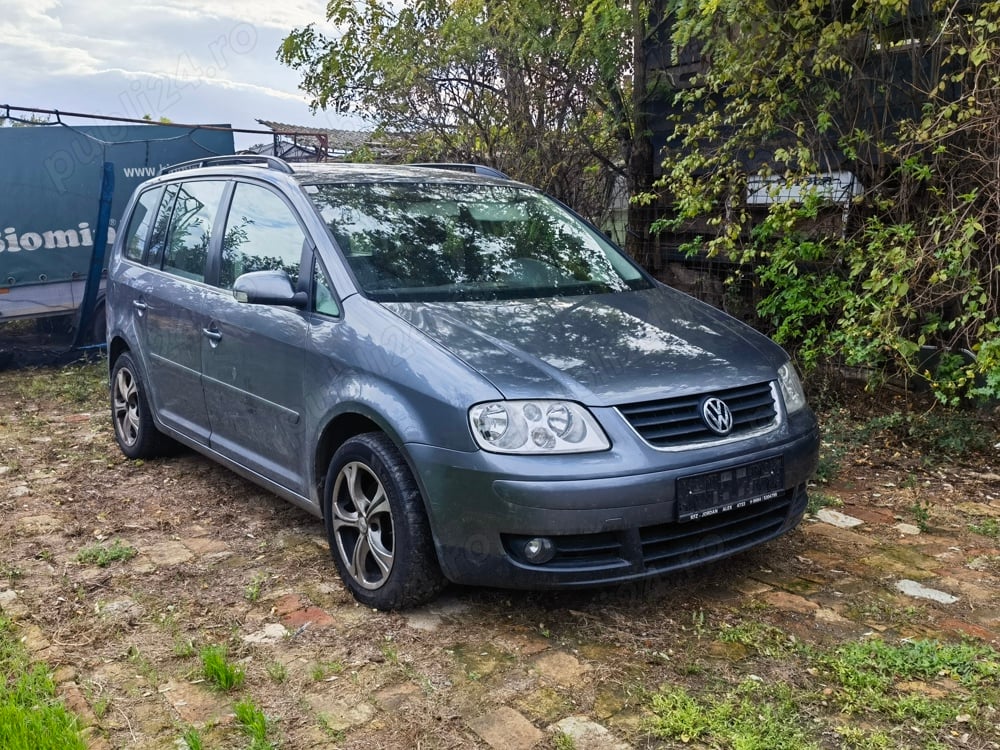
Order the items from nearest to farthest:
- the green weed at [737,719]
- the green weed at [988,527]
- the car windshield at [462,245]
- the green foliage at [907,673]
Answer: the green weed at [737,719], the green foliage at [907,673], the car windshield at [462,245], the green weed at [988,527]

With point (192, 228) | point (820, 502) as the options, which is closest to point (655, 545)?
point (820, 502)

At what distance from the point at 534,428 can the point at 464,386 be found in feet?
0.93

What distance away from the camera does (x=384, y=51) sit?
9.45 m

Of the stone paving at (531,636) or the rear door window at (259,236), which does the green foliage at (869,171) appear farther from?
the rear door window at (259,236)

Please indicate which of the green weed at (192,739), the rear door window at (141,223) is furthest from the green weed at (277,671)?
the rear door window at (141,223)

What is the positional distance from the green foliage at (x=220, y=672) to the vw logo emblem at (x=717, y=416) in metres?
1.86

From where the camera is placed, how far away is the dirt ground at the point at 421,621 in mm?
2893

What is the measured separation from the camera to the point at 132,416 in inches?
229

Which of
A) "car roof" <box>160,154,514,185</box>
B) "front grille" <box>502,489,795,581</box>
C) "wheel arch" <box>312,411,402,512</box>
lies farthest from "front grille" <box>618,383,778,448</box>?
"car roof" <box>160,154,514,185</box>

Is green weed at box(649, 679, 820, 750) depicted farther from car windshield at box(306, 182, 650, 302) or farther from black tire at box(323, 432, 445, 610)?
car windshield at box(306, 182, 650, 302)

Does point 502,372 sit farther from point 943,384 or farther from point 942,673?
point 943,384

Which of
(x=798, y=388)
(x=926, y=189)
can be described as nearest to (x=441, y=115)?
(x=926, y=189)

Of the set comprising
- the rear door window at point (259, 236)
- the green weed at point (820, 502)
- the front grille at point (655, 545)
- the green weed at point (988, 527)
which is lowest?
the green weed at point (820, 502)

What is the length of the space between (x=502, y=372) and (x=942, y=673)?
1782mm
